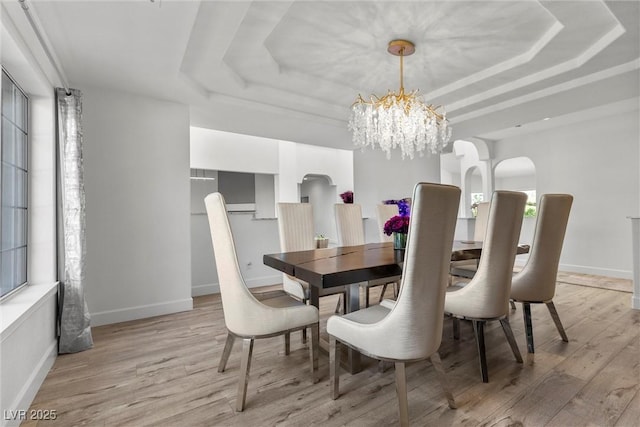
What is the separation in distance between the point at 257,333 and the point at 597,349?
2490 millimetres

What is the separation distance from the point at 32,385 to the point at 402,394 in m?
2.09

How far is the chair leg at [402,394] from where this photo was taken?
4.48 ft

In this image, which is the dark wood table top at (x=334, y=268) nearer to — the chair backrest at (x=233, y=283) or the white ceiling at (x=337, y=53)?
the chair backrest at (x=233, y=283)

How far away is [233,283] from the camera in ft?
5.49

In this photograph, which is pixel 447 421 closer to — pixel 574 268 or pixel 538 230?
pixel 538 230

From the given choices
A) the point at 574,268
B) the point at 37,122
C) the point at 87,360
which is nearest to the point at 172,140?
the point at 37,122

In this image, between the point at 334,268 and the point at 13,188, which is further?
the point at 13,188

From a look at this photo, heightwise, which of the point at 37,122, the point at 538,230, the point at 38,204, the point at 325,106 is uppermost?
the point at 325,106

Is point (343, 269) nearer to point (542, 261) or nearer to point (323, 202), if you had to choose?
point (542, 261)

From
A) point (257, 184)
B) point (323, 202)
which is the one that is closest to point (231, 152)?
point (257, 184)

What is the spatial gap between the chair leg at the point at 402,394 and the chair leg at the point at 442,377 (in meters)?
0.19

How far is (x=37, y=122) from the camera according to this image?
7.80 ft

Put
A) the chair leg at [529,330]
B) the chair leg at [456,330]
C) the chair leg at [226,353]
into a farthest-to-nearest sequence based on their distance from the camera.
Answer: the chair leg at [456,330] → the chair leg at [529,330] → the chair leg at [226,353]

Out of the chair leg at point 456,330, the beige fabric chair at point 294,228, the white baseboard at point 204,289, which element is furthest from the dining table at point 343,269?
the white baseboard at point 204,289
